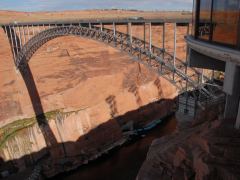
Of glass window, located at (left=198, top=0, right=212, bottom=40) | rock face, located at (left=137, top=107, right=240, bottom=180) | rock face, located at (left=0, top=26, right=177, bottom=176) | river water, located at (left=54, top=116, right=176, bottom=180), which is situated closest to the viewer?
rock face, located at (left=137, top=107, right=240, bottom=180)

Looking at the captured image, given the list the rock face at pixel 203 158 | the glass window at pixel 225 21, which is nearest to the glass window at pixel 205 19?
the glass window at pixel 225 21

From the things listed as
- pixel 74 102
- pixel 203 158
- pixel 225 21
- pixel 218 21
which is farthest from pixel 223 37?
pixel 74 102

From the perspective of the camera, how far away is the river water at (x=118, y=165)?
27.6 m

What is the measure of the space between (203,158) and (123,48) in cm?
1523

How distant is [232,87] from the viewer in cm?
939

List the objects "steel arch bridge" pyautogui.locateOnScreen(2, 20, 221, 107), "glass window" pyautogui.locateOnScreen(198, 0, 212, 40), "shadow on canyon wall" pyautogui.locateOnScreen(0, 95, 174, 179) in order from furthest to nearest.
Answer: "shadow on canyon wall" pyautogui.locateOnScreen(0, 95, 174, 179) < "steel arch bridge" pyautogui.locateOnScreen(2, 20, 221, 107) < "glass window" pyautogui.locateOnScreen(198, 0, 212, 40)

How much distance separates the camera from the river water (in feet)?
90.4

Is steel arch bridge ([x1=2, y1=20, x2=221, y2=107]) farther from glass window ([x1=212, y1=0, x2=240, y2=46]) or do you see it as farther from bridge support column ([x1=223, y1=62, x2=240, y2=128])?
glass window ([x1=212, y1=0, x2=240, y2=46])

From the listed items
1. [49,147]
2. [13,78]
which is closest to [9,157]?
[49,147]

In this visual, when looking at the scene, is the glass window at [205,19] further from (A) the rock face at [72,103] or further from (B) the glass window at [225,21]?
(A) the rock face at [72,103]

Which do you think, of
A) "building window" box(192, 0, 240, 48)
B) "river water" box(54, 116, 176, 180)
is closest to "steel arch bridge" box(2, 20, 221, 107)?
"building window" box(192, 0, 240, 48)

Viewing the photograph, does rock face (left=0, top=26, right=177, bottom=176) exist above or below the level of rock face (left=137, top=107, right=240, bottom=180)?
below

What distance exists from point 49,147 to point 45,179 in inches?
130

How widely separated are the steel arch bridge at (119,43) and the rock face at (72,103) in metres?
1.87
